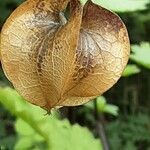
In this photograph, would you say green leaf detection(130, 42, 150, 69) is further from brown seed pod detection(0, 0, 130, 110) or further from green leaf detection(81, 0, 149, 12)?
brown seed pod detection(0, 0, 130, 110)

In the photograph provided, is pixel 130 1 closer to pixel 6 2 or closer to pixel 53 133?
pixel 53 133

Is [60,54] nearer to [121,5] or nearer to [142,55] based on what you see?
[121,5]

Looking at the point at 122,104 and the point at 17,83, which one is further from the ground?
the point at 17,83

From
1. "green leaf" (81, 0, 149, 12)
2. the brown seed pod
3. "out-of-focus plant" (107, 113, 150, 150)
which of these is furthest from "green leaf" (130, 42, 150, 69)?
"out-of-focus plant" (107, 113, 150, 150)

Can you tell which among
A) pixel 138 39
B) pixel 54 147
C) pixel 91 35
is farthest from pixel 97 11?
pixel 138 39

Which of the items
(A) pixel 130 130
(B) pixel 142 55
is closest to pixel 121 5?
(B) pixel 142 55

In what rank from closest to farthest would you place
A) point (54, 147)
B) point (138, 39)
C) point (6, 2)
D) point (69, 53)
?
point (69, 53)
point (54, 147)
point (6, 2)
point (138, 39)

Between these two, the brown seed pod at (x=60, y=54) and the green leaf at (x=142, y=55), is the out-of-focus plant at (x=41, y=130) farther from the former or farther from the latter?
the brown seed pod at (x=60, y=54)

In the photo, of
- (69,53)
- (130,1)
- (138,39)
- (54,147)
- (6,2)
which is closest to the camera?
(69,53)
